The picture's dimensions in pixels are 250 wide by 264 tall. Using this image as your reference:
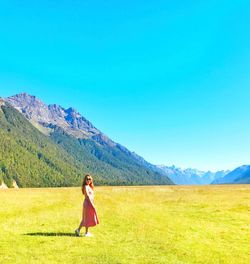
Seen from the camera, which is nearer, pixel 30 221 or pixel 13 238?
pixel 13 238

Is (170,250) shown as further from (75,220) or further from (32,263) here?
(75,220)

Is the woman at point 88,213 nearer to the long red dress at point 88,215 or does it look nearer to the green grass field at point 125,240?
the long red dress at point 88,215

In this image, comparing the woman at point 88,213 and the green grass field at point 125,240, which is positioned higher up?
the woman at point 88,213

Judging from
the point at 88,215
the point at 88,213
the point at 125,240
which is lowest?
the point at 125,240

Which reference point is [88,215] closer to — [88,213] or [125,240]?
[88,213]

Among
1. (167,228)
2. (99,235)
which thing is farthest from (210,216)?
(99,235)

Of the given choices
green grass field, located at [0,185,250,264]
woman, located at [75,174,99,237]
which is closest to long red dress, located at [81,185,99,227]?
woman, located at [75,174,99,237]

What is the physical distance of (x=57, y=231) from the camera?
25375mm

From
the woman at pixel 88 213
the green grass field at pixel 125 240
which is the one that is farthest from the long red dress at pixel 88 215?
the green grass field at pixel 125 240

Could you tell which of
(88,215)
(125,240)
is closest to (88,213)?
(88,215)

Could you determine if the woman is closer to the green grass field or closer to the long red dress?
the long red dress

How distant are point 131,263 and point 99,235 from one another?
24.2ft

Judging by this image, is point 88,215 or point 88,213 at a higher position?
point 88,213

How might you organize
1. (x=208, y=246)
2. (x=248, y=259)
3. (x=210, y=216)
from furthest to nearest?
1. (x=210, y=216)
2. (x=208, y=246)
3. (x=248, y=259)
